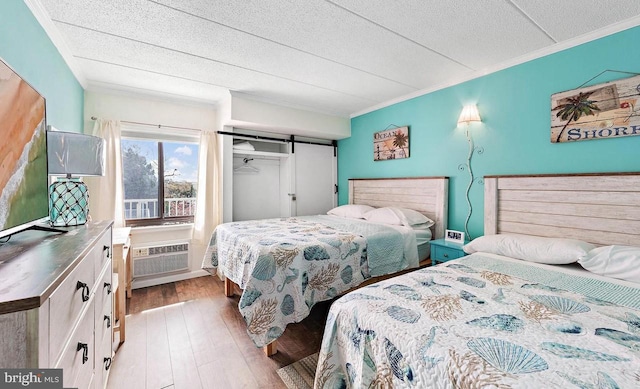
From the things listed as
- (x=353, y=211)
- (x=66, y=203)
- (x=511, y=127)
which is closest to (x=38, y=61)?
(x=66, y=203)

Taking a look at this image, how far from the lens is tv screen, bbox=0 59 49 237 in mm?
997

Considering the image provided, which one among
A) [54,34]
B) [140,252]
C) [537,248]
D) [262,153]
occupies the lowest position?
[140,252]

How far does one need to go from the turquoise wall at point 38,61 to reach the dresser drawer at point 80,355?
4.39ft

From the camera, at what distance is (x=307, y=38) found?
2.02 metres

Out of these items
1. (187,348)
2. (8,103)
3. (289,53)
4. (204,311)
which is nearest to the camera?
(8,103)

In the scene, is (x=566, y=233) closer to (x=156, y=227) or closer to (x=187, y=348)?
(x=187, y=348)

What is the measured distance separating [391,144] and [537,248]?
2.15 metres

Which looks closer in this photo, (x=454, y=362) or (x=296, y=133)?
(x=454, y=362)

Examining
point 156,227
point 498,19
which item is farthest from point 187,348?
point 498,19

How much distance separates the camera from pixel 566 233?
2.04m

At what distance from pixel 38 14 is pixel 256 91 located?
184 centimetres

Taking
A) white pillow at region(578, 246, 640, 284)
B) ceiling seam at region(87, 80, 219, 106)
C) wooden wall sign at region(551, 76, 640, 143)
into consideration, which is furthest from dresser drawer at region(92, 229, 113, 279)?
wooden wall sign at region(551, 76, 640, 143)

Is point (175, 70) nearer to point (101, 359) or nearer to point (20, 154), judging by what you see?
point (20, 154)

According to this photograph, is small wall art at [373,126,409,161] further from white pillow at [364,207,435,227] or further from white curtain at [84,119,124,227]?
white curtain at [84,119,124,227]
